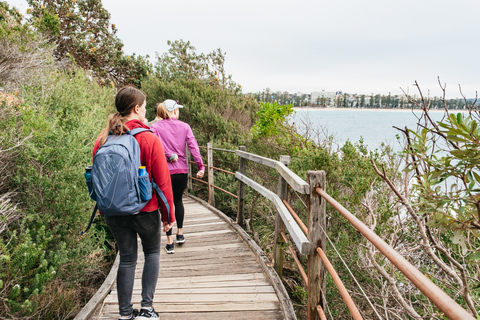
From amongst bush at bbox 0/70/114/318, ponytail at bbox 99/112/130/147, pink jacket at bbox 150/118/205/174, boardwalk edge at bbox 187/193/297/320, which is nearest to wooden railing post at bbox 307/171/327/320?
boardwalk edge at bbox 187/193/297/320

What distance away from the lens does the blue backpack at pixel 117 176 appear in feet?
6.26

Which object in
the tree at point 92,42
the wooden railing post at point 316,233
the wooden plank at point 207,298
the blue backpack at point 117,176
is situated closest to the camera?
the blue backpack at point 117,176

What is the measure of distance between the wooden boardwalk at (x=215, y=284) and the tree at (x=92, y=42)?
10.3 meters

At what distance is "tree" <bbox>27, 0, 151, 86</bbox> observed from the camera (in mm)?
12797

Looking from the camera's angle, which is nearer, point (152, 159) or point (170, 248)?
point (152, 159)

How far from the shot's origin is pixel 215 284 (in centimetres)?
319

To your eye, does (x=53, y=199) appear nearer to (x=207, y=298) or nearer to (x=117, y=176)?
(x=207, y=298)

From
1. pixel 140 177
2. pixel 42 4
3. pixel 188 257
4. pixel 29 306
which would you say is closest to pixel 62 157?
pixel 29 306

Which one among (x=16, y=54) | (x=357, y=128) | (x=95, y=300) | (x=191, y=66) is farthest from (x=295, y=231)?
(x=357, y=128)

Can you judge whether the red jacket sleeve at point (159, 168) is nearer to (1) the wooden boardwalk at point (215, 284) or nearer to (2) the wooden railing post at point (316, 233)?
(2) the wooden railing post at point (316, 233)

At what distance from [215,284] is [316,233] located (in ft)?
5.17

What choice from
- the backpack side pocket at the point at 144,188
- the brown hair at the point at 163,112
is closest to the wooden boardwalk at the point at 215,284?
the backpack side pocket at the point at 144,188

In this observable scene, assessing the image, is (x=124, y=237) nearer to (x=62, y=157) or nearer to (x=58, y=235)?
(x=58, y=235)

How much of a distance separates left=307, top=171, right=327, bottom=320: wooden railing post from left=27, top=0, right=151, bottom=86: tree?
12.1 metres
